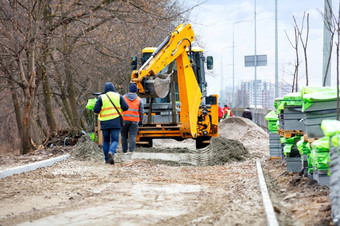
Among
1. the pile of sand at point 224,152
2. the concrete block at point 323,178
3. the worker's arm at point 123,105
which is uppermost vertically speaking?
the worker's arm at point 123,105

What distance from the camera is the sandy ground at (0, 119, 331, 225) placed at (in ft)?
23.7

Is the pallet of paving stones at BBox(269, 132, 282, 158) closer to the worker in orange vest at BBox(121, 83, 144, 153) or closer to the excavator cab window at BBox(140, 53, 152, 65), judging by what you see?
the worker in orange vest at BBox(121, 83, 144, 153)

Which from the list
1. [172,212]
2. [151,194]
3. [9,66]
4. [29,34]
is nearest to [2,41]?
[29,34]

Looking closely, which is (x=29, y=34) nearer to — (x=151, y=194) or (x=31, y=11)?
(x=31, y=11)

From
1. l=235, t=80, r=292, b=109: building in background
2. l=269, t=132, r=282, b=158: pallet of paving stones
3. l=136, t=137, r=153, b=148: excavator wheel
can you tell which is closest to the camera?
l=269, t=132, r=282, b=158: pallet of paving stones

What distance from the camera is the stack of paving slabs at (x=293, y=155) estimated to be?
37.9 ft

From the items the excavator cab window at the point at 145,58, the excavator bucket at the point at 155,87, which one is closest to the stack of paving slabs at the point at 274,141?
the excavator bucket at the point at 155,87

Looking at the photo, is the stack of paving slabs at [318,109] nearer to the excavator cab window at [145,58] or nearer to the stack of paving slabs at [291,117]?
the stack of paving slabs at [291,117]

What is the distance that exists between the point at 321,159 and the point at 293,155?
3.43 metres

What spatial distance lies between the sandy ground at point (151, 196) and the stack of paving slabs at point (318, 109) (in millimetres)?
863

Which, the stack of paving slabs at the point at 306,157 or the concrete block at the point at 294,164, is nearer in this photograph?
the stack of paving slabs at the point at 306,157

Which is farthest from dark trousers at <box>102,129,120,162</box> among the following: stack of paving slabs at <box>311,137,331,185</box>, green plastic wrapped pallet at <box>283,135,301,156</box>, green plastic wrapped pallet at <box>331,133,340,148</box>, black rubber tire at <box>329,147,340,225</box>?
green plastic wrapped pallet at <box>331,133,340,148</box>

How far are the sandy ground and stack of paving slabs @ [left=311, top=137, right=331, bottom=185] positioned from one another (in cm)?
19

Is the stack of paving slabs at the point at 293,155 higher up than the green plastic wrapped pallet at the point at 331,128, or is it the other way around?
the green plastic wrapped pallet at the point at 331,128
